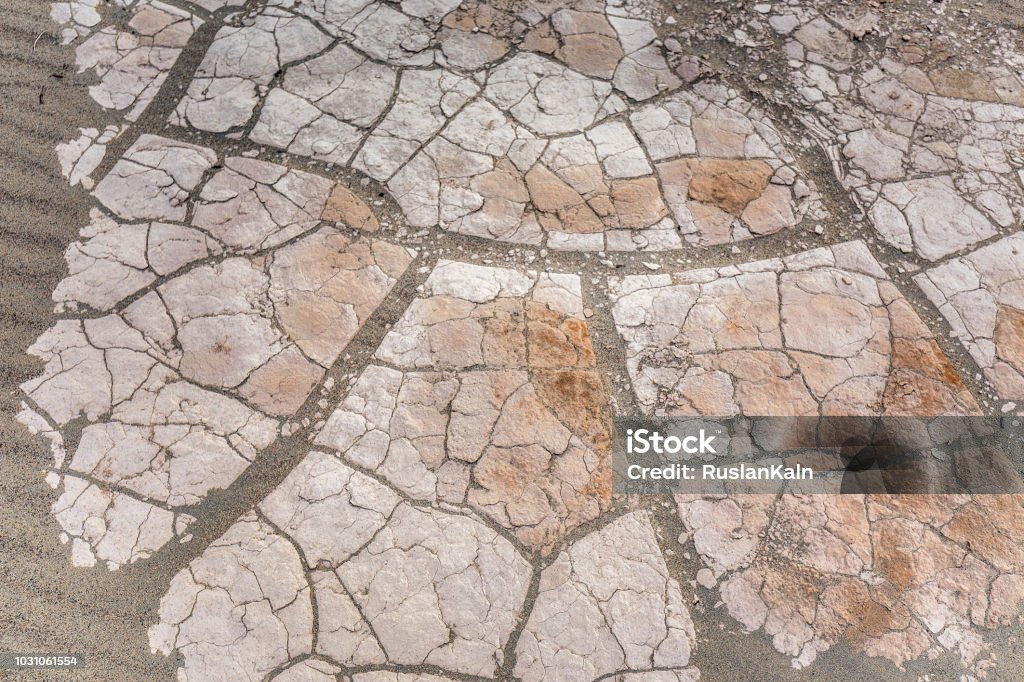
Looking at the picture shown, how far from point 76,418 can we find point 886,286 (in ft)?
9.50

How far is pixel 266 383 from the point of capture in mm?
2293

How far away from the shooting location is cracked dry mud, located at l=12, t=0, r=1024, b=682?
1976 millimetres

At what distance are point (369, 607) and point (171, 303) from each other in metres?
1.30

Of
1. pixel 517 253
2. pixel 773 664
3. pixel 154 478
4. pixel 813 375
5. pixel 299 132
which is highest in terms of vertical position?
pixel 299 132

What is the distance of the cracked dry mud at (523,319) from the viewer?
6.48ft

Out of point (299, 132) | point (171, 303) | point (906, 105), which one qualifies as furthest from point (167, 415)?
point (906, 105)

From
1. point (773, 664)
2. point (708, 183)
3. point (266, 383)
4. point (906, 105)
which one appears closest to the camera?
point (773, 664)

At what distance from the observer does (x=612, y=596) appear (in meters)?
1.99

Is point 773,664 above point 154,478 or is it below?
below

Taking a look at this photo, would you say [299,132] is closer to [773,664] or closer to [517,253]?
[517,253]

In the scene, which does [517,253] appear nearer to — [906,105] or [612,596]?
[612,596]

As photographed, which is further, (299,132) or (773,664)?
(299,132)

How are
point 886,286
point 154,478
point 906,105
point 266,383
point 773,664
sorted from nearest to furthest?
point 773,664
point 154,478
point 266,383
point 886,286
point 906,105

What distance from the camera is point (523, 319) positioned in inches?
94.8
